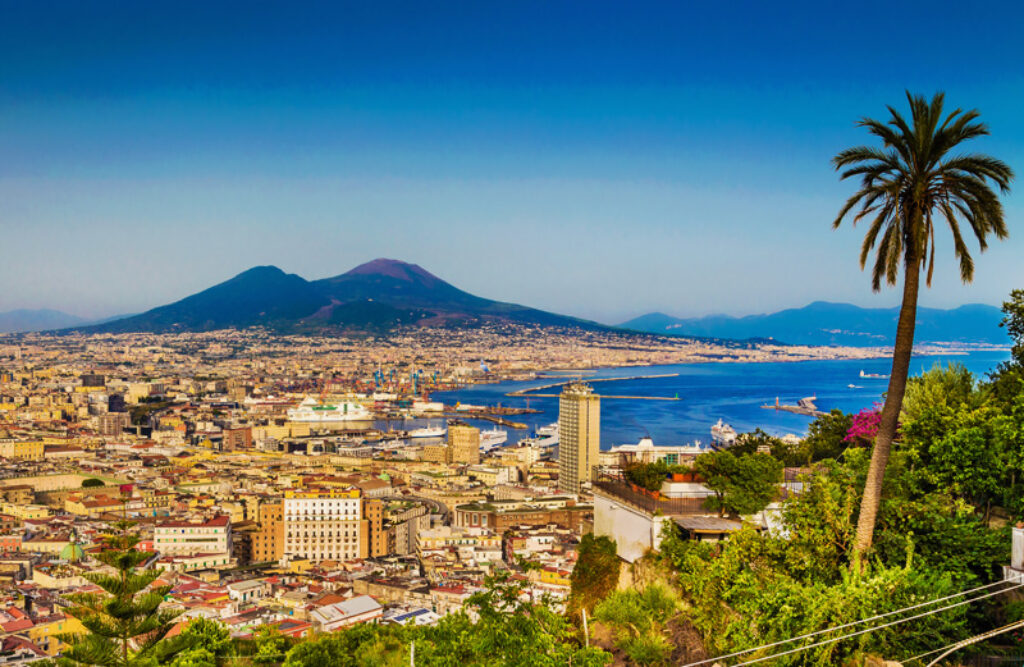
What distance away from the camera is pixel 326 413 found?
6116cm

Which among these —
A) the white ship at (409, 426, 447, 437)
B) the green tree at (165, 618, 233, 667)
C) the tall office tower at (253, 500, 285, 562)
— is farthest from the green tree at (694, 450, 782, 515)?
the white ship at (409, 426, 447, 437)

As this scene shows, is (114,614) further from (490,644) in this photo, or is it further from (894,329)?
(894,329)

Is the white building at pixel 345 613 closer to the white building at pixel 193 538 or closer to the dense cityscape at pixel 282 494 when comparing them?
the dense cityscape at pixel 282 494

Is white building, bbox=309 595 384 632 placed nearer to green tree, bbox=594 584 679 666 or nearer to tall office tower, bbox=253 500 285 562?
green tree, bbox=594 584 679 666

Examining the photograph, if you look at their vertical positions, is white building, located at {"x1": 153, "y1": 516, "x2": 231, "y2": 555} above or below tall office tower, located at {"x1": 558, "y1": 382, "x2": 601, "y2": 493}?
below

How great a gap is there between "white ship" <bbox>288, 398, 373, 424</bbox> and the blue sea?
969cm

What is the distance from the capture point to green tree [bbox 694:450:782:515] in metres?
7.23

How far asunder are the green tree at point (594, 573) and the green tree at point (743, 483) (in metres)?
1.14

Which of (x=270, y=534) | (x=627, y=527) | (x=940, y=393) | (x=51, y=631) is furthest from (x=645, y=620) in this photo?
(x=270, y=534)

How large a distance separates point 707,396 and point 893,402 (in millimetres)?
63471

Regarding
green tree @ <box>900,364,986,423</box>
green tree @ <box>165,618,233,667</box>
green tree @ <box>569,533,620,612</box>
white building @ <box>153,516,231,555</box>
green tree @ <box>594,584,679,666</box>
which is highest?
green tree @ <box>900,364,986,423</box>

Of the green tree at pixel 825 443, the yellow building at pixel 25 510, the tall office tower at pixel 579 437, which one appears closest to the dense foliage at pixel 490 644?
the green tree at pixel 825 443

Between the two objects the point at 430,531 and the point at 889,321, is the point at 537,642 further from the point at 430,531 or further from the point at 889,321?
the point at 889,321

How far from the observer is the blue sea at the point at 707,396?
45.7 metres
